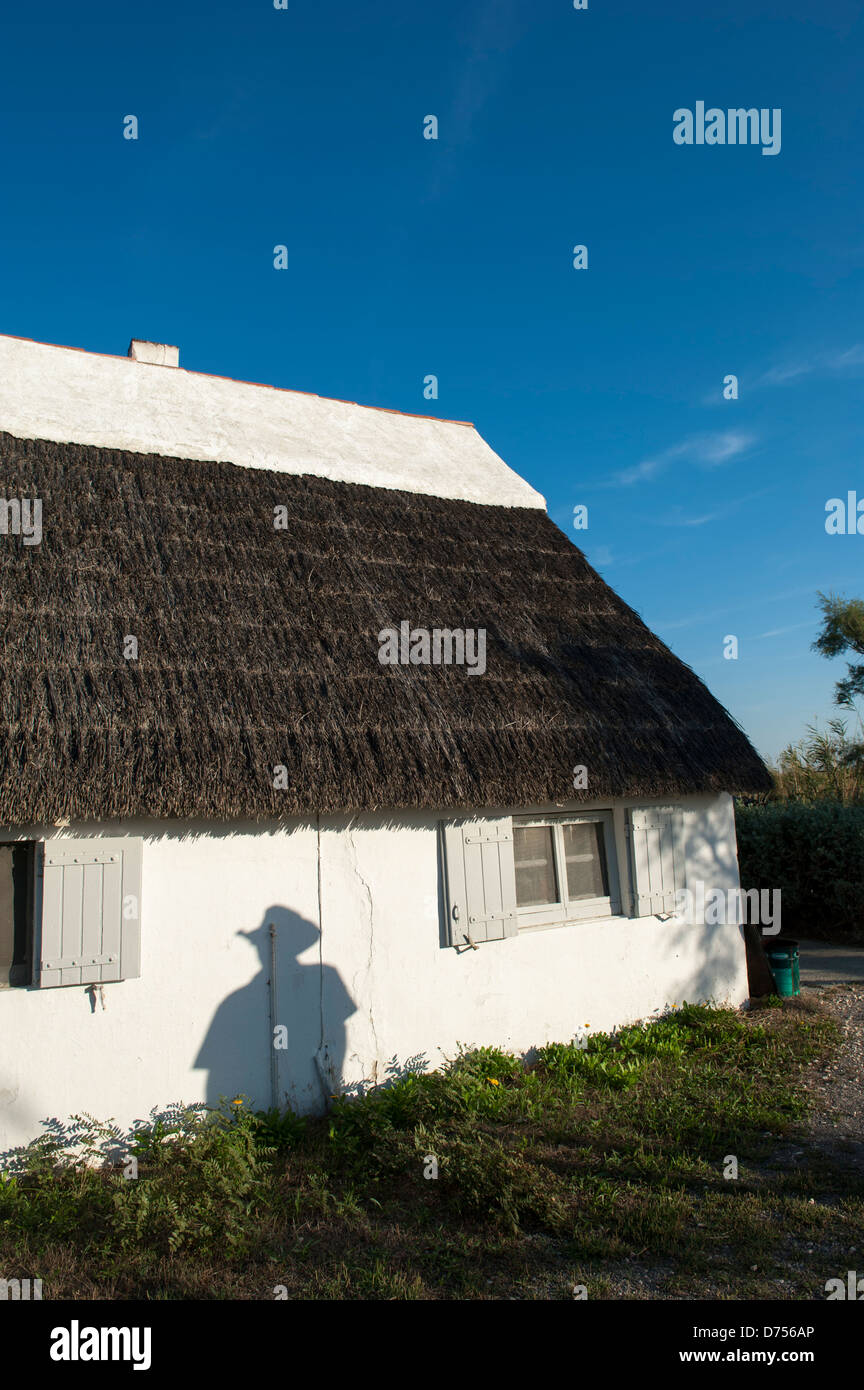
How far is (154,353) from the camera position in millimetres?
9031

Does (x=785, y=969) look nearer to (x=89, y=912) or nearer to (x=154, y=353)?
(x=89, y=912)

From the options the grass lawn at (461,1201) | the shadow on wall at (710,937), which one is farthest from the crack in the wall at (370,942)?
the shadow on wall at (710,937)

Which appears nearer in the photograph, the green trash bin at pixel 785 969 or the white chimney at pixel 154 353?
the green trash bin at pixel 785 969

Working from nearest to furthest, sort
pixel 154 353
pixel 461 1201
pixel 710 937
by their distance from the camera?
1. pixel 461 1201
2. pixel 710 937
3. pixel 154 353

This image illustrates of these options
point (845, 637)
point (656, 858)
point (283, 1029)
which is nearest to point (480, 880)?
point (283, 1029)

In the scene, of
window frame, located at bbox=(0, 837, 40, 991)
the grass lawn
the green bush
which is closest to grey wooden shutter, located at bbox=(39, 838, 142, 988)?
window frame, located at bbox=(0, 837, 40, 991)

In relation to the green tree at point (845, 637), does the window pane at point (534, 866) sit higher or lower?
lower

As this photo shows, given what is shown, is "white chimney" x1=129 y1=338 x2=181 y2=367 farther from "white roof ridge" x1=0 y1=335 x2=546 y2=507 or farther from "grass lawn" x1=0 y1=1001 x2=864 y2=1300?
"grass lawn" x1=0 y1=1001 x2=864 y2=1300

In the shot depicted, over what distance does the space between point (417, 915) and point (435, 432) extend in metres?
6.63

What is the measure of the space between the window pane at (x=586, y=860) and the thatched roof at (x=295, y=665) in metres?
0.72

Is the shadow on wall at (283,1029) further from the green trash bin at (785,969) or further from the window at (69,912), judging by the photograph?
the green trash bin at (785,969)

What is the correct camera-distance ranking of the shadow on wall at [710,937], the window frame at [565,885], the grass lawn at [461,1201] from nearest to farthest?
the grass lawn at [461,1201] < the window frame at [565,885] < the shadow on wall at [710,937]

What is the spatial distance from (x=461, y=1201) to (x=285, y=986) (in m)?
1.72

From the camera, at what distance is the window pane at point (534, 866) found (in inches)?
254
